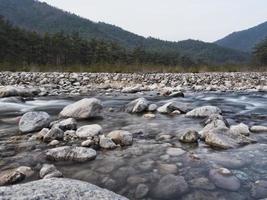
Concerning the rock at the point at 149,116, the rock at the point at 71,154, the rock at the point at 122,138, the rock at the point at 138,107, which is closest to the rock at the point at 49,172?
the rock at the point at 71,154

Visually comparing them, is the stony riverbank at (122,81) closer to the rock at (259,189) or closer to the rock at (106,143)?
the rock at (106,143)

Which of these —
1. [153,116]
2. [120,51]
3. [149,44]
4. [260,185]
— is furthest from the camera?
[149,44]

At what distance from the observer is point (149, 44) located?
159125mm

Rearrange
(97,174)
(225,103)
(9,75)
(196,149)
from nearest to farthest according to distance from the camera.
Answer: (97,174) < (196,149) < (225,103) < (9,75)

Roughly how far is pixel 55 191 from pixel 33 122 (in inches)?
177

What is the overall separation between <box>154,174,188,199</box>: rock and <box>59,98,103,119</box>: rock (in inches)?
168

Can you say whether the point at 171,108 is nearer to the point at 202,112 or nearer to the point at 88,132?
the point at 202,112

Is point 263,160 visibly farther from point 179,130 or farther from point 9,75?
point 9,75

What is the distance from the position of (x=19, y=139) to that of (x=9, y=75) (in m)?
17.0

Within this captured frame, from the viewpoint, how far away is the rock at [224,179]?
426cm

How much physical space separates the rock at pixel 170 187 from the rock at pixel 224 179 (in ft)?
1.35

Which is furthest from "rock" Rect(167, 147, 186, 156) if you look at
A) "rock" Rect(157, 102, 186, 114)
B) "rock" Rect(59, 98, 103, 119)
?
"rock" Rect(157, 102, 186, 114)

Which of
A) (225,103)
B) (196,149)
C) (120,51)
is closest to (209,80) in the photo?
(225,103)

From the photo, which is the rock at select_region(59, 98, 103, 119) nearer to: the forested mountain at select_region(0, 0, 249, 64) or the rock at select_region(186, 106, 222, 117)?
the rock at select_region(186, 106, 222, 117)
